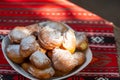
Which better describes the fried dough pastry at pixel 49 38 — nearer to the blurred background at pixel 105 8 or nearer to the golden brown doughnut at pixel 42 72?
the golden brown doughnut at pixel 42 72

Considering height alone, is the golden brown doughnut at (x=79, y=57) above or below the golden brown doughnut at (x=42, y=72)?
above

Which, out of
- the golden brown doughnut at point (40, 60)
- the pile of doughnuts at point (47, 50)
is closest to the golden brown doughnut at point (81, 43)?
the pile of doughnuts at point (47, 50)

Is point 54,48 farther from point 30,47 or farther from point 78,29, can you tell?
point 78,29

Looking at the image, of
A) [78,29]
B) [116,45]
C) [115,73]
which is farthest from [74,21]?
[115,73]

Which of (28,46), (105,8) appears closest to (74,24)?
(105,8)

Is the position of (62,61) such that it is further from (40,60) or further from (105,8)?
(105,8)

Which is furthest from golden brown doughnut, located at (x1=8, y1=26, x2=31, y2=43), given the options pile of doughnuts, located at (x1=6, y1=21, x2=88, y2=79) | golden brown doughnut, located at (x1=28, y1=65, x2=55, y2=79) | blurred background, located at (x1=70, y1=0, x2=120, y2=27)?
blurred background, located at (x1=70, y1=0, x2=120, y2=27)
